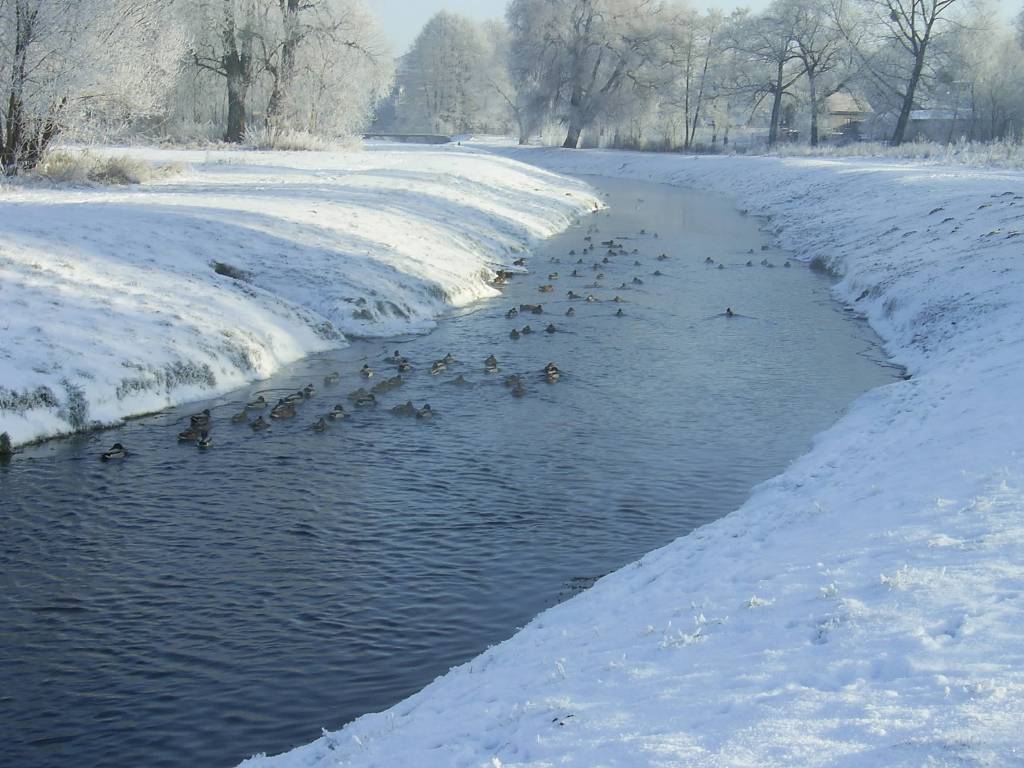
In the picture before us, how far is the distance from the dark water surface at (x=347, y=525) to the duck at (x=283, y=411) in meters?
0.19

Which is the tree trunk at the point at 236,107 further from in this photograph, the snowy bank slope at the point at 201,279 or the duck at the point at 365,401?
the duck at the point at 365,401

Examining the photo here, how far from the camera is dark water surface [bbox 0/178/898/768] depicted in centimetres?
718

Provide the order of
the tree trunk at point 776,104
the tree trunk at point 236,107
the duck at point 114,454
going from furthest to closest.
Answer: the tree trunk at point 776,104, the tree trunk at point 236,107, the duck at point 114,454

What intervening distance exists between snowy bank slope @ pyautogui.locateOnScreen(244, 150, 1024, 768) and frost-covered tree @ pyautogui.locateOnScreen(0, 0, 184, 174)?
21.2 m

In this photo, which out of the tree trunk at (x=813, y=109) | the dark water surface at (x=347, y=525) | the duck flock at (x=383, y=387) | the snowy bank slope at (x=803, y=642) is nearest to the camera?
the snowy bank slope at (x=803, y=642)

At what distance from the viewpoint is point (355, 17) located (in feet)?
175

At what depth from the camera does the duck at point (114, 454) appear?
12.0 m

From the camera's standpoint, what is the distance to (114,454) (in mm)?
12078

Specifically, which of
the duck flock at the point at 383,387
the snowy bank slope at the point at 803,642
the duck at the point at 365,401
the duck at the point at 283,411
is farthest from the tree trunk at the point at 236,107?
the snowy bank slope at the point at 803,642

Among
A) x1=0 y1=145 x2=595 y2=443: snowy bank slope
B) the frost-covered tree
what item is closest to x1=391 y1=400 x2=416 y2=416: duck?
x1=0 y1=145 x2=595 y2=443: snowy bank slope

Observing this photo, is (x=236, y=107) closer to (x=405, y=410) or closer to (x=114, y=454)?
(x=405, y=410)

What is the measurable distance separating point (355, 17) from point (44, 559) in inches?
1925

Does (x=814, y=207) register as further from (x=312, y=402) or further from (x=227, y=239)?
(x=312, y=402)

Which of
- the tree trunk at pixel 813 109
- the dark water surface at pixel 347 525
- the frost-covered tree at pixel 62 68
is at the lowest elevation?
the dark water surface at pixel 347 525
